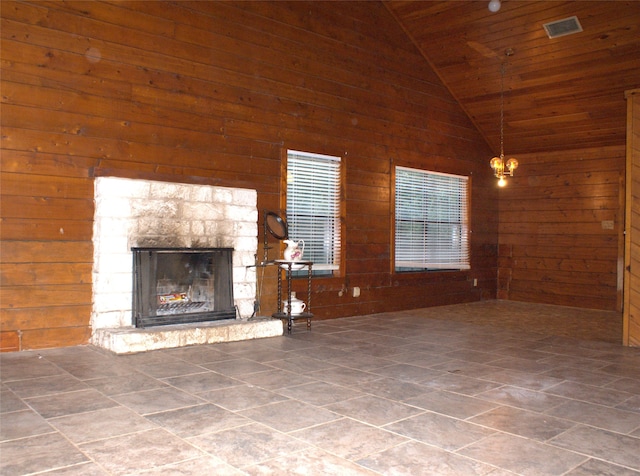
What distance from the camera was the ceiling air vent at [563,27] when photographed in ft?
19.5

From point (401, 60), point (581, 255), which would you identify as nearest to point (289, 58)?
point (401, 60)

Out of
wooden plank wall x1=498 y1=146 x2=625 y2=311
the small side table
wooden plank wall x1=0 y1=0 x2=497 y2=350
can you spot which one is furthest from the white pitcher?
wooden plank wall x1=498 y1=146 x2=625 y2=311

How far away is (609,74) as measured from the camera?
6430 mm

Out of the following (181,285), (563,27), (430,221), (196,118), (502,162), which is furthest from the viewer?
(430,221)

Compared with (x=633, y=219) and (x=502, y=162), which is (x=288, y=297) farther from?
(x=633, y=219)

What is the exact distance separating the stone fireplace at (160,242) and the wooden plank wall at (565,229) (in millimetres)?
4869

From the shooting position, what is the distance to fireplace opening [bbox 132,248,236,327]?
452cm

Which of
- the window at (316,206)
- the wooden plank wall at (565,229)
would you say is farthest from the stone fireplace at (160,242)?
the wooden plank wall at (565,229)

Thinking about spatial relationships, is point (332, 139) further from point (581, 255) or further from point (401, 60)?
point (581, 255)

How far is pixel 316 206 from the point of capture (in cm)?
621

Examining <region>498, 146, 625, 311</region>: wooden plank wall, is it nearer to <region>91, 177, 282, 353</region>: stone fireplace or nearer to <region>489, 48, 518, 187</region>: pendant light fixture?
<region>489, 48, 518, 187</region>: pendant light fixture

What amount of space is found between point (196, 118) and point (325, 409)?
3.19 meters

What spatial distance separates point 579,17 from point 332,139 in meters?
2.88

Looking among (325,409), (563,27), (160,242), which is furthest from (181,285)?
(563,27)
